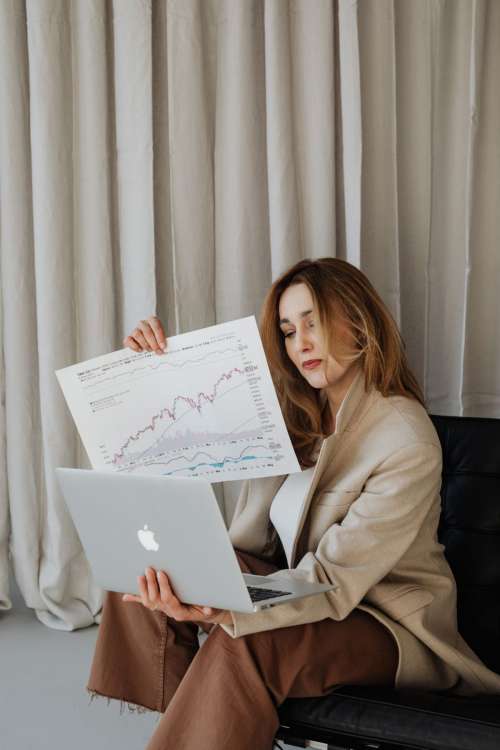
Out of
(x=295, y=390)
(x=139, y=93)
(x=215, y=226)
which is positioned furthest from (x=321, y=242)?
(x=139, y=93)

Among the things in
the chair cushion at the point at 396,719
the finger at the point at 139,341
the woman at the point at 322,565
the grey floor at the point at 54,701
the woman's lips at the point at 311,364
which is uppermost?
the finger at the point at 139,341

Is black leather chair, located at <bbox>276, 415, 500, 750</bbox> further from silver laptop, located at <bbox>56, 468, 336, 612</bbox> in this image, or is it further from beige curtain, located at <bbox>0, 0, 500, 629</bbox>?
beige curtain, located at <bbox>0, 0, 500, 629</bbox>

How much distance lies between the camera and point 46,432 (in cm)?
244

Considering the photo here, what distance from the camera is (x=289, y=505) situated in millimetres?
1757

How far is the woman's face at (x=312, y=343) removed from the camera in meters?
→ 1.76

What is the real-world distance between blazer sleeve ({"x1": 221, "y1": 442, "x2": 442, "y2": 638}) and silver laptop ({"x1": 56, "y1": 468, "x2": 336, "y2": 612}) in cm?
4

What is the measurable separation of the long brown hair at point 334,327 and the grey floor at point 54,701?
746 millimetres

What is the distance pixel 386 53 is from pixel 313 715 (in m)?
1.53

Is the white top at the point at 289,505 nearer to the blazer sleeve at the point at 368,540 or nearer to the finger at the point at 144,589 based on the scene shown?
the blazer sleeve at the point at 368,540

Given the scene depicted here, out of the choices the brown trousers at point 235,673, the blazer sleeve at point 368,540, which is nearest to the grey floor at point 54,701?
the brown trousers at point 235,673

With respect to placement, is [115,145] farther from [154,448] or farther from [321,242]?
[154,448]

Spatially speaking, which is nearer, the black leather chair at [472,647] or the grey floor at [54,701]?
the black leather chair at [472,647]

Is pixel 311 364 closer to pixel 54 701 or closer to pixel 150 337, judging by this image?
pixel 150 337

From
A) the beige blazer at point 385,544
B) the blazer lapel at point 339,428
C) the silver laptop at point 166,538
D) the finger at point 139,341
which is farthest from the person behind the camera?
the finger at point 139,341
